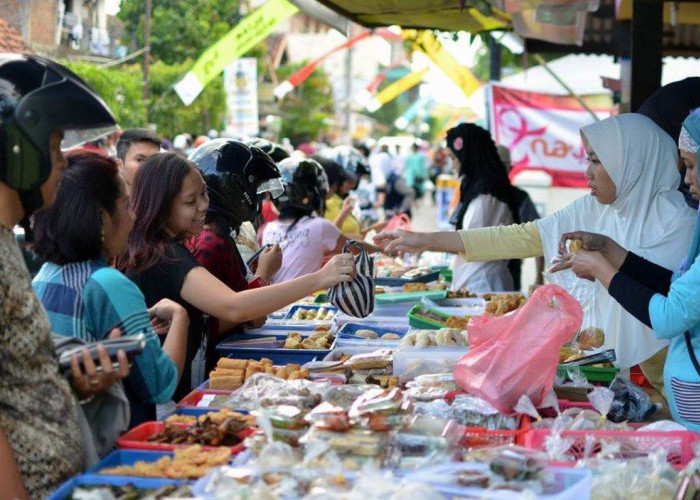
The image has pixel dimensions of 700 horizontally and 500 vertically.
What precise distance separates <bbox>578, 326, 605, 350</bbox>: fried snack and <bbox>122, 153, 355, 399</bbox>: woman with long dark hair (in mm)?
1227

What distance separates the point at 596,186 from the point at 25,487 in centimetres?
286

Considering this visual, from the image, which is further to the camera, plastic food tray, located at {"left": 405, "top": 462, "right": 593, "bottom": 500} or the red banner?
the red banner

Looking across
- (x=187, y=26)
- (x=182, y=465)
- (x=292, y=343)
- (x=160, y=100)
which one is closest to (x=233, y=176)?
(x=292, y=343)

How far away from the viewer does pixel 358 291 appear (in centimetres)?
429

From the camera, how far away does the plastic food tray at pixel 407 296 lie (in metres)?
6.11

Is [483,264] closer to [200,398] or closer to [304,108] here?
[200,398]

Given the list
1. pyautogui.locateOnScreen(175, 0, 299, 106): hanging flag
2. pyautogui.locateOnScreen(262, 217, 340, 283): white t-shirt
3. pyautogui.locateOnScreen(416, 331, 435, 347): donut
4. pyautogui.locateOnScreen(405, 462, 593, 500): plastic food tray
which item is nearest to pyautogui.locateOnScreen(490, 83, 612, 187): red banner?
pyautogui.locateOnScreen(175, 0, 299, 106): hanging flag

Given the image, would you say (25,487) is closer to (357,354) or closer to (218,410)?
(218,410)

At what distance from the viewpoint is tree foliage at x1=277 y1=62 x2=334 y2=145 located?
46.1m

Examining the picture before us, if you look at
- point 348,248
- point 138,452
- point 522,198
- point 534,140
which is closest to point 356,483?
point 138,452

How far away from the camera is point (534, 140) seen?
1239 centimetres

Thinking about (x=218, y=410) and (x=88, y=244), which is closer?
(x=88, y=244)

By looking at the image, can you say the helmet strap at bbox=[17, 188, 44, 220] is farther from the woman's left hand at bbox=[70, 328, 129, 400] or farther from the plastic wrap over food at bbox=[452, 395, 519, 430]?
the plastic wrap over food at bbox=[452, 395, 519, 430]

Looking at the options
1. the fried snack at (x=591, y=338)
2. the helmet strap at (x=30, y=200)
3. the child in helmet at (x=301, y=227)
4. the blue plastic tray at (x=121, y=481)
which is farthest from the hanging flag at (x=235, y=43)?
the blue plastic tray at (x=121, y=481)
